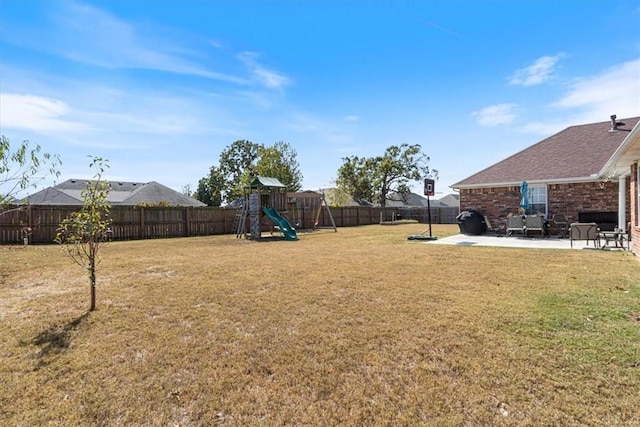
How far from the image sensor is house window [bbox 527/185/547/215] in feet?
46.4

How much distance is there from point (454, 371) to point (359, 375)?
812mm

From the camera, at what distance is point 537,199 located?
14.3m

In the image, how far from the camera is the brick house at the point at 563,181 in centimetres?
1295

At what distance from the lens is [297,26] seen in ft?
Answer: 33.0

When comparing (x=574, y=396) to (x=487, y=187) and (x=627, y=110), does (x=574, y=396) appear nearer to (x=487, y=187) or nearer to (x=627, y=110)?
(x=487, y=187)

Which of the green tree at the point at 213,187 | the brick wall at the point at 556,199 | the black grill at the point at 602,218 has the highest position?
the green tree at the point at 213,187

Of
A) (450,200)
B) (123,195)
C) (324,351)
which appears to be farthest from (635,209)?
(450,200)

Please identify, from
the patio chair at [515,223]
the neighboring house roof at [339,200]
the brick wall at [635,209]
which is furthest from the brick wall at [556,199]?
the neighboring house roof at [339,200]

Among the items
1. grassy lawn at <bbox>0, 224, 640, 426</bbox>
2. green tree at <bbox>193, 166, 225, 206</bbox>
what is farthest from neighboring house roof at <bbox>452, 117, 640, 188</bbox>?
green tree at <bbox>193, 166, 225, 206</bbox>

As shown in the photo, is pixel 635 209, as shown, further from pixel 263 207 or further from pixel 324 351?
pixel 263 207

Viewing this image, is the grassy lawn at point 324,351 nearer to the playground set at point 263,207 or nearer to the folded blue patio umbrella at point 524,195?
the folded blue patio umbrella at point 524,195

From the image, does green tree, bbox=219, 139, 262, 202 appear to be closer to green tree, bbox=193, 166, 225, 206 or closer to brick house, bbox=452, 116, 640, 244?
green tree, bbox=193, 166, 225, 206

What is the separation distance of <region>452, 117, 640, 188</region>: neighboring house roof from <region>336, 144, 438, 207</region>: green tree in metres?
26.9

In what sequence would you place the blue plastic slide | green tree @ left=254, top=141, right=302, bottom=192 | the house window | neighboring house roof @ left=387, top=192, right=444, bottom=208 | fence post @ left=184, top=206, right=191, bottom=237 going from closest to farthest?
the house window → the blue plastic slide → fence post @ left=184, top=206, right=191, bottom=237 → green tree @ left=254, top=141, right=302, bottom=192 → neighboring house roof @ left=387, top=192, right=444, bottom=208
